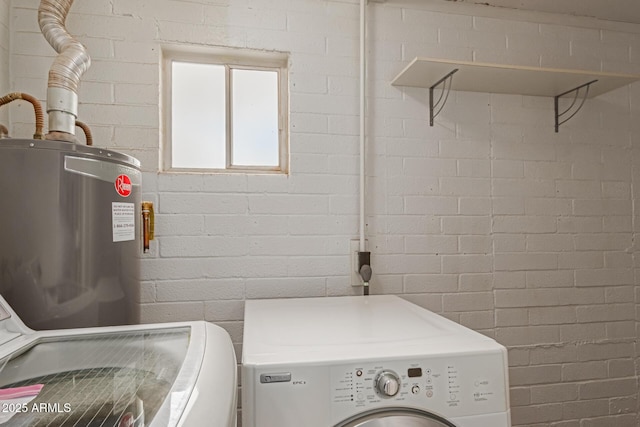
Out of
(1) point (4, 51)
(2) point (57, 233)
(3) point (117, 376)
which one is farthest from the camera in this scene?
(1) point (4, 51)

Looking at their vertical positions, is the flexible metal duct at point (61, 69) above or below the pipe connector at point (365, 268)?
above

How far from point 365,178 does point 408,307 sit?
0.66 meters

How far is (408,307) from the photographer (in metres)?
1.40

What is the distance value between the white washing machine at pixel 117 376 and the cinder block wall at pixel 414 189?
2.51 ft

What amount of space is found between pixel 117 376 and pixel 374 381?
1.83 feet

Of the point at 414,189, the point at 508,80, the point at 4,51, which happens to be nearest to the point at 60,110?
the point at 4,51

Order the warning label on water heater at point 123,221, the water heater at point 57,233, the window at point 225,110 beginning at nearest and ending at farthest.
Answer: the water heater at point 57,233 < the warning label on water heater at point 123,221 < the window at point 225,110

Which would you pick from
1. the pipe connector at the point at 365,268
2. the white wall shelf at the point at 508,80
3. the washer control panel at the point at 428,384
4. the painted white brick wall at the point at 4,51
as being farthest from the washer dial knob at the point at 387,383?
the painted white brick wall at the point at 4,51

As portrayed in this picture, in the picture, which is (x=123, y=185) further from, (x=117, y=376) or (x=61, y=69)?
(x=117, y=376)

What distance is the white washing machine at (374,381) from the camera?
808 millimetres

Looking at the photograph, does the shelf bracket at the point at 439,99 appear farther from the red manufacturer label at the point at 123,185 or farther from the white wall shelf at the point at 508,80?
the red manufacturer label at the point at 123,185

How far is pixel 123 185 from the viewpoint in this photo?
112 centimetres

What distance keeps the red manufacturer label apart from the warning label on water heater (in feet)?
0.12

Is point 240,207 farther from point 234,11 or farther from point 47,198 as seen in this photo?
point 234,11
